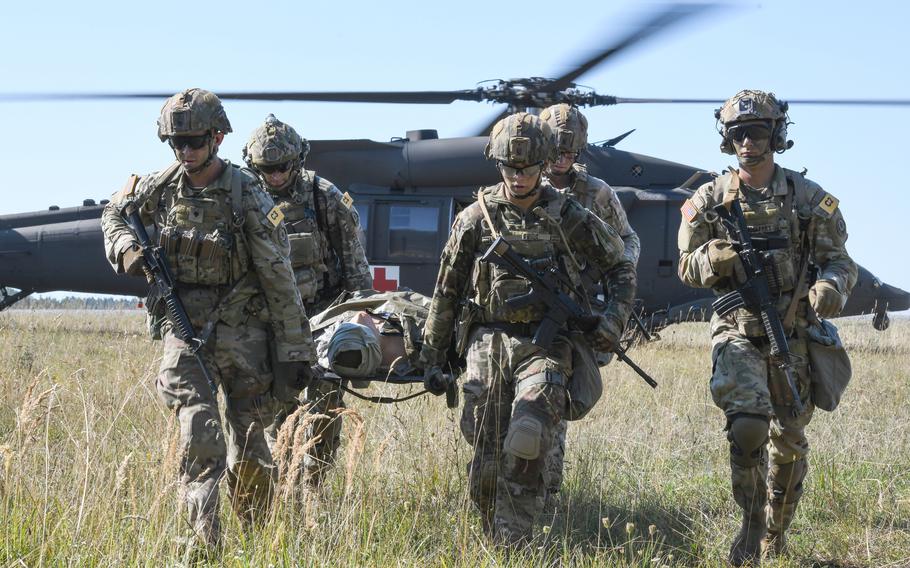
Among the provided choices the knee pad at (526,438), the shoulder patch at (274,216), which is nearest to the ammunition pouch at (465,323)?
the knee pad at (526,438)

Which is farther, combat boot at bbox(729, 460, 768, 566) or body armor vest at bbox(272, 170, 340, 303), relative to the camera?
body armor vest at bbox(272, 170, 340, 303)

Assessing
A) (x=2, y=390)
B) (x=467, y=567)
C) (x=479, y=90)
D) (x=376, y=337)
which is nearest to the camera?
(x=467, y=567)

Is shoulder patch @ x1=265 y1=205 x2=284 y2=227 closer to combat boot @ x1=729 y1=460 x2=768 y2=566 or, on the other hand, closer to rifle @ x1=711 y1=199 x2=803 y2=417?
rifle @ x1=711 y1=199 x2=803 y2=417

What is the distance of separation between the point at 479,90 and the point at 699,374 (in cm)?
398

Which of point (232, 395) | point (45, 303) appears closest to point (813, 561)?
point (232, 395)

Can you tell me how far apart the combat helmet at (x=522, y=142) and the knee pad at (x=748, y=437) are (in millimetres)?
1396

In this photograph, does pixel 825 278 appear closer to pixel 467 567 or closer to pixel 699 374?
pixel 467 567

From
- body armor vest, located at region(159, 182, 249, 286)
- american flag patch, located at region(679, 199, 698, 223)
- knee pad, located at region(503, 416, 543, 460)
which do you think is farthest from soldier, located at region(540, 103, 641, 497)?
body armor vest, located at region(159, 182, 249, 286)

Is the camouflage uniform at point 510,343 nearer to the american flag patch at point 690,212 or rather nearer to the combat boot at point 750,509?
the american flag patch at point 690,212

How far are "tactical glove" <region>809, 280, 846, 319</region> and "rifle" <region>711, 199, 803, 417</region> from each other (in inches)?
6.8

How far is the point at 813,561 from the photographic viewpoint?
475 centimetres

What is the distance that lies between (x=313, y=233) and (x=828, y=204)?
2.71 meters

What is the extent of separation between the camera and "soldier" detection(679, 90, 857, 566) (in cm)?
460

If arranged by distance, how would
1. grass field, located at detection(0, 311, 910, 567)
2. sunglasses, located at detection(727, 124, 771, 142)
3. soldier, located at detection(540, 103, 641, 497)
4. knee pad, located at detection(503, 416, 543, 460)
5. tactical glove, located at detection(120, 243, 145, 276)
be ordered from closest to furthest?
grass field, located at detection(0, 311, 910, 567)
knee pad, located at detection(503, 416, 543, 460)
tactical glove, located at detection(120, 243, 145, 276)
sunglasses, located at detection(727, 124, 771, 142)
soldier, located at detection(540, 103, 641, 497)
